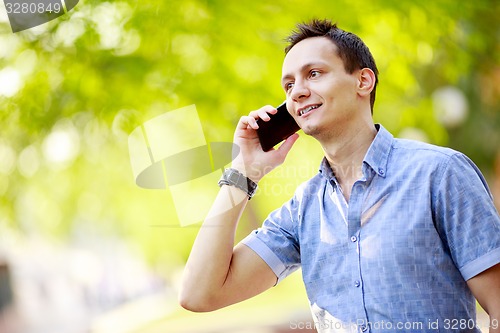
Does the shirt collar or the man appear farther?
the shirt collar

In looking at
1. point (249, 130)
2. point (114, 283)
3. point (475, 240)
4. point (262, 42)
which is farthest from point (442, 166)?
point (114, 283)

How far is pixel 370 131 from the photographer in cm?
188

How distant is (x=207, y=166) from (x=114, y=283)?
585 inches

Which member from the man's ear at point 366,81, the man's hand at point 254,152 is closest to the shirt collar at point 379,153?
the man's ear at point 366,81

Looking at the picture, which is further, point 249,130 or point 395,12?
point 395,12

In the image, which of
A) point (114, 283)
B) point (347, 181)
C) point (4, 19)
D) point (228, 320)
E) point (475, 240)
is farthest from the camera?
point (114, 283)

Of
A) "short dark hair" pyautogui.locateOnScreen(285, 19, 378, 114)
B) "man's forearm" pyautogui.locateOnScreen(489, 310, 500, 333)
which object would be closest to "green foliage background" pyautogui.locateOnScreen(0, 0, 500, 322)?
"short dark hair" pyautogui.locateOnScreen(285, 19, 378, 114)

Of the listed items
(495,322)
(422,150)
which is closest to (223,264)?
(422,150)

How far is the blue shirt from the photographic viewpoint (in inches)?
62.9

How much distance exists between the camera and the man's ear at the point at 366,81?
6.28ft

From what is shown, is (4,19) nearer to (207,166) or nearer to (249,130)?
(207,166)

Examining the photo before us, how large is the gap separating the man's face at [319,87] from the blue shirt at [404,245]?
13 centimetres

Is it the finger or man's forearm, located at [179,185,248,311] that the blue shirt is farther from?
the finger

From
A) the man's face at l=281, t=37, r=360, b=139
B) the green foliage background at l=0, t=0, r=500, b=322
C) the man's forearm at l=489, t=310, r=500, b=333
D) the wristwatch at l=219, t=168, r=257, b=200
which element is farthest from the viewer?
the green foliage background at l=0, t=0, r=500, b=322
